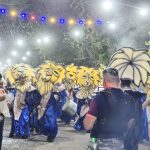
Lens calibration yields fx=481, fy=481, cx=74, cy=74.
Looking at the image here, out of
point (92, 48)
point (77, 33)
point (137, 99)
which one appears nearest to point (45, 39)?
point (77, 33)

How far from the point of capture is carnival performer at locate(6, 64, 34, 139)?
11961 mm

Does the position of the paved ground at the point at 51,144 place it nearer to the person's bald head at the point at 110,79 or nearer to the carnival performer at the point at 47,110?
the carnival performer at the point at 47,110

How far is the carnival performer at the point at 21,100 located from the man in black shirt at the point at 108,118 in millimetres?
7107

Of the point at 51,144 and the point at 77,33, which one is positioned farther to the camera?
the point at 77,33

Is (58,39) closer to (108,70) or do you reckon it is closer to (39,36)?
(39,36)

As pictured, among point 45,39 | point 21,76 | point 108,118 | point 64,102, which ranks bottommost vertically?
point 108,118

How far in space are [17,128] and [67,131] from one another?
2.77 metres

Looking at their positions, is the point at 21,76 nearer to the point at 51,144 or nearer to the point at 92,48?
the point at 51,144

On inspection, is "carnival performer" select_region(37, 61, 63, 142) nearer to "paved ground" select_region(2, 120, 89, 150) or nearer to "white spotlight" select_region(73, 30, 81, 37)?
"paved ground" select_region(2, 120, 89, 150)

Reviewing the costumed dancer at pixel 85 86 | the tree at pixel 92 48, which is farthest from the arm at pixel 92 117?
the tree at pixel 92 48

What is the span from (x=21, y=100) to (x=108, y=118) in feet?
23.7

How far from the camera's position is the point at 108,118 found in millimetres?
4938

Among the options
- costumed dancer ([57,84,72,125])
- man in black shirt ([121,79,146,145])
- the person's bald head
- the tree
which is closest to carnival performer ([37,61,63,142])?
costumed dancer ([57,84,72,125])

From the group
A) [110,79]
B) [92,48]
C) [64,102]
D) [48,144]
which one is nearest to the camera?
[110,79]
